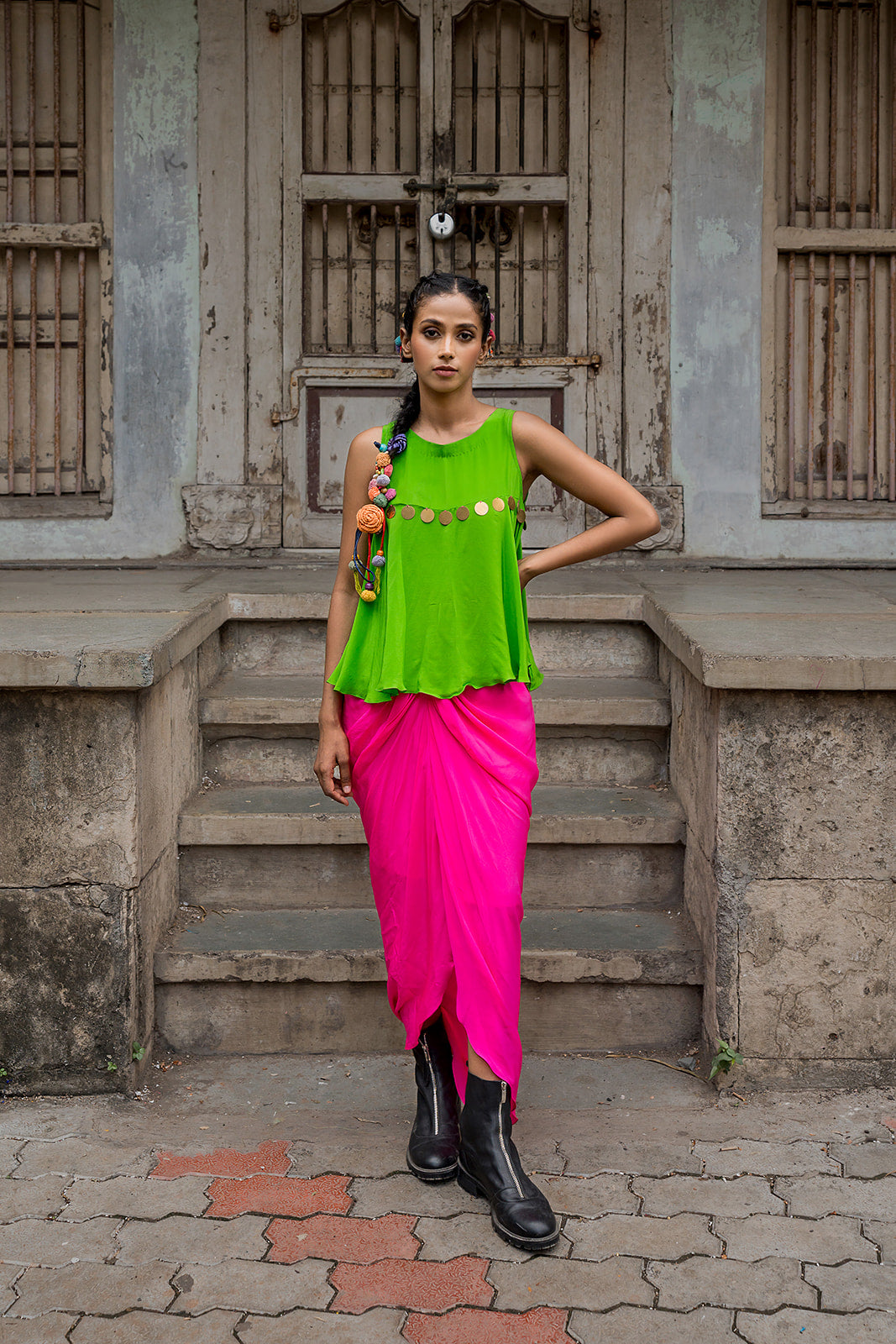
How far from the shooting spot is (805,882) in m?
3.12

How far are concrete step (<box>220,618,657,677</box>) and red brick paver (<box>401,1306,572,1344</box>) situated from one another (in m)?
2.49

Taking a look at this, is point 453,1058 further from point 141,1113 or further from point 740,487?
point 740,487

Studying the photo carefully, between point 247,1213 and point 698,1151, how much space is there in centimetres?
100

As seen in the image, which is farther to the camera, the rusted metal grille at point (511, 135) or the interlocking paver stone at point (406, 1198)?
the rusted metal grille at point (511, 135)

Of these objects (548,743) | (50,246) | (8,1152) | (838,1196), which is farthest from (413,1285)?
(50,246)

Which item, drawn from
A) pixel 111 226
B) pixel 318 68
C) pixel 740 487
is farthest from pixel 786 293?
pixel 111 226

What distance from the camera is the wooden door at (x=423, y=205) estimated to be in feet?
18.4

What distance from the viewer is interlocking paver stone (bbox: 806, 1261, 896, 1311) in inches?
89.0

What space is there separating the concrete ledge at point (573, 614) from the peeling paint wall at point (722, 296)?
25 cm

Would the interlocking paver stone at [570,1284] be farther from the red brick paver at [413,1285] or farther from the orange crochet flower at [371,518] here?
the orange crochet flower at [371,518]

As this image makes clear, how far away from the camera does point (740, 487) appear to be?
5789mm

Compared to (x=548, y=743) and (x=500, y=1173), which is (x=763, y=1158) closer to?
(x=500, y=1173)

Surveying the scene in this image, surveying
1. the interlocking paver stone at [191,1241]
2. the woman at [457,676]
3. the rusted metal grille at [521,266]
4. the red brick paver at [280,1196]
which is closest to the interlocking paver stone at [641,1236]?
the woman at [457,676]

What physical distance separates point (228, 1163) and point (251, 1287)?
47cm
